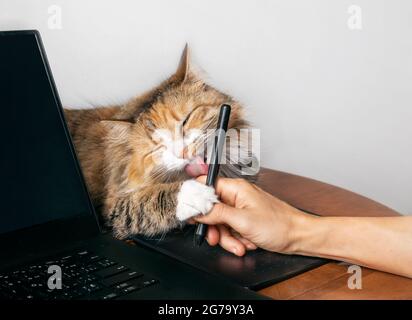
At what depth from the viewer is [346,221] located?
0.92 m

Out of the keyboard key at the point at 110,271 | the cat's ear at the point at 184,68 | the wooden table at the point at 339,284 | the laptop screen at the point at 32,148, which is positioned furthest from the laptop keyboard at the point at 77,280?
the cat's ear at the point at 184,68

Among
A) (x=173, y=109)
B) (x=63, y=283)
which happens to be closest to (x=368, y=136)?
(x=173, y=109)

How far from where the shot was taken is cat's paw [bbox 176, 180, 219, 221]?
90 cm

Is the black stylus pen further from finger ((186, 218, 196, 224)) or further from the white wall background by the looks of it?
the white wall background

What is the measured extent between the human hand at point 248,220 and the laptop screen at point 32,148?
0.23 meters

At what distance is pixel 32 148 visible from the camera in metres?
0.89

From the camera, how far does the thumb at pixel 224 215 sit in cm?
90

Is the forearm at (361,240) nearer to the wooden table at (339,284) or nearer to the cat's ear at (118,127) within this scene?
the wooden table at (339,284)

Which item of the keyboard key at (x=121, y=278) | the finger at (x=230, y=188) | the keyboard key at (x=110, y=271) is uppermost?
the finger at (x=230, y=188)

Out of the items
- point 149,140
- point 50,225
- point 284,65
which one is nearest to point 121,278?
point 50,225

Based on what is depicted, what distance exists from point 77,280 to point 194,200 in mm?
254

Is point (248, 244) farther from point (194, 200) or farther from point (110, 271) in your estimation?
point (110, 271)

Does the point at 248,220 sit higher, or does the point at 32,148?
the point at 32,148

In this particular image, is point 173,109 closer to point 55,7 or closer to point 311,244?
point 55,7
